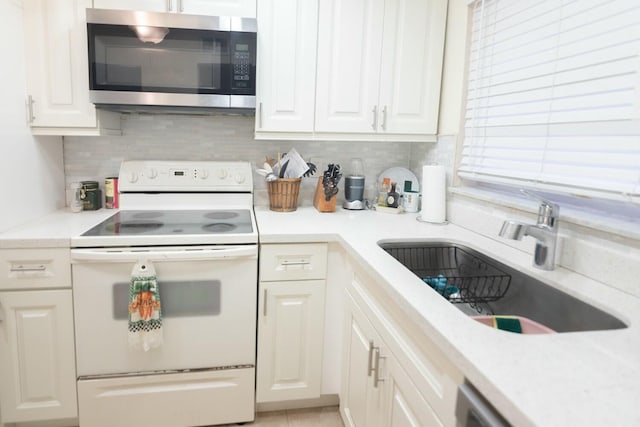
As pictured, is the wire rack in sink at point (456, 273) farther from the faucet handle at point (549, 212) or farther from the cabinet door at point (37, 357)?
the cabinet door at point (37, 357)

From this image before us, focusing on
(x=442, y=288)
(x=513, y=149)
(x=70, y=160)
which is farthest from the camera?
(x=70, y=160)

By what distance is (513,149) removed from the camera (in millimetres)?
1651

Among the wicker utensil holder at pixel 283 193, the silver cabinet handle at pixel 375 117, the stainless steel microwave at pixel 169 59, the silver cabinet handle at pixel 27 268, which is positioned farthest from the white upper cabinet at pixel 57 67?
the silver cabinet handle at pixel 375 117

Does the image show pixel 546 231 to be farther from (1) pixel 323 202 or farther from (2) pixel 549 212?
(1) pixel 323 202

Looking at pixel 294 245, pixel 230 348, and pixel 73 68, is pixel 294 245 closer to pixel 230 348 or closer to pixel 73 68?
pixel 230 348

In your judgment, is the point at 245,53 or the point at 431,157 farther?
the point at 431,157

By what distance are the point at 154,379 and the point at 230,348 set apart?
337 mm

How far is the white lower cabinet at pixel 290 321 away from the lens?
5.88 ft

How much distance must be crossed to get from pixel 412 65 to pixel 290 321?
4.61ft

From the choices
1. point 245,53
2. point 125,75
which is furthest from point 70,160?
point 245,53

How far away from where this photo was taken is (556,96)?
1421 millimetres

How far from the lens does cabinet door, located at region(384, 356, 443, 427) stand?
1000 millimetres

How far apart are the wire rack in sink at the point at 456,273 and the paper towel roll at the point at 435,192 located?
316 mm

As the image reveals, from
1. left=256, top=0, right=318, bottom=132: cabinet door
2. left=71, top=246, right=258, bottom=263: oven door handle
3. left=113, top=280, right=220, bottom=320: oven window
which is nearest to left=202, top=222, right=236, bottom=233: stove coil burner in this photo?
left=71, top=246, right=258, bottom=263: oven door handle
